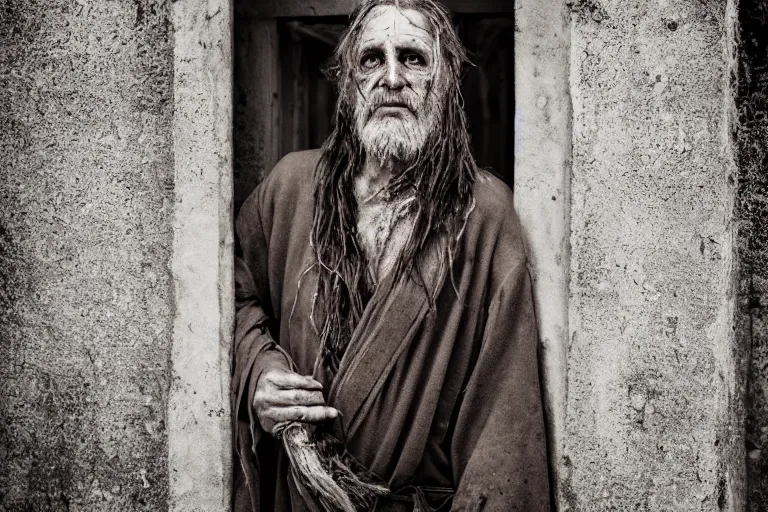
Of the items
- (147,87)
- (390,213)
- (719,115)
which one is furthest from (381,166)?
(719,115)

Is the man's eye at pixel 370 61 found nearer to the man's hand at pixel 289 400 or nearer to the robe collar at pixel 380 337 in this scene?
the robe collar at pixel 380 337

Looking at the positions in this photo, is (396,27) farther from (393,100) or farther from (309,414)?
(309,414)

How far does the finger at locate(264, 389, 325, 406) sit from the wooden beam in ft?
4.48

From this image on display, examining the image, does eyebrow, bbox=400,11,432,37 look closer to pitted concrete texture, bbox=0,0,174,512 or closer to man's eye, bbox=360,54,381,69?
man's eye, bbox=360,54,381,69

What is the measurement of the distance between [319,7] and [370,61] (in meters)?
0.51

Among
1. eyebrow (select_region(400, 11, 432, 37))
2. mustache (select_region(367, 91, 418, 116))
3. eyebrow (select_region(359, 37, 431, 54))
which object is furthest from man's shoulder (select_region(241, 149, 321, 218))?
eyebrow (select_region(400, 11, 432, 37))

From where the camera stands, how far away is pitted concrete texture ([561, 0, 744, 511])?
233 cm

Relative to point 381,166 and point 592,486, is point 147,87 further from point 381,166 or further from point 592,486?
point 592,486

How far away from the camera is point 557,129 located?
2.49 m

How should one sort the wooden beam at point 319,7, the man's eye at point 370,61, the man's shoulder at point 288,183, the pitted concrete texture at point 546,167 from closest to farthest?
the pitted concrete texture at point 546,167 → the man's eye at point 370,61 → the man's shoulder at point 288,183 → the wooden beam at point 319,7

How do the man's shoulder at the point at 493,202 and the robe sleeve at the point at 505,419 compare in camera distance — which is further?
the man's shoulder at the point at 493,202

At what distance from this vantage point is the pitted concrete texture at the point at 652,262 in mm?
2326

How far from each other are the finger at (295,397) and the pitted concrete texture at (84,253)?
398 millimetres

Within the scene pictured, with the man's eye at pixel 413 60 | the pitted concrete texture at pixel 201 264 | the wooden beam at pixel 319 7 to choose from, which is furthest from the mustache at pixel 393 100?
the wooden beam at pixel 319 7
